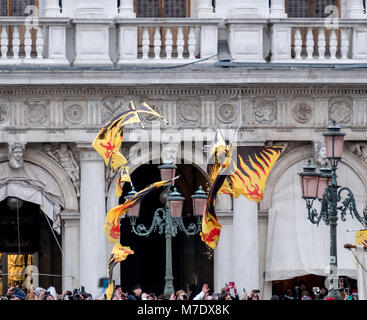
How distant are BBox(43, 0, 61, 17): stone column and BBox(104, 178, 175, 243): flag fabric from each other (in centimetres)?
506

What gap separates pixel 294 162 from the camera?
3447 cm

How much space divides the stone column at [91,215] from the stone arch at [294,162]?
3328 millimetres

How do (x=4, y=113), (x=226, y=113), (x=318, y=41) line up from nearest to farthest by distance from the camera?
(x=4, y=113), (x=226, y=113), (x=318, y=41)

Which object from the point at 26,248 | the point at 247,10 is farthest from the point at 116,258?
the point at 26,248

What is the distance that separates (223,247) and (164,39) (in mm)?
4326

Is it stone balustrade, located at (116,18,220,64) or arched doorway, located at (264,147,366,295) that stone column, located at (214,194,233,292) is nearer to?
arched doorway, located at (264,147,366,295)

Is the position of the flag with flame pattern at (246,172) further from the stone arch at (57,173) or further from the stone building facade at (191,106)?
the stone arch at (57,173)

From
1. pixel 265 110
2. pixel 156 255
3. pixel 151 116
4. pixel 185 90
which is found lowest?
pixel 156 255

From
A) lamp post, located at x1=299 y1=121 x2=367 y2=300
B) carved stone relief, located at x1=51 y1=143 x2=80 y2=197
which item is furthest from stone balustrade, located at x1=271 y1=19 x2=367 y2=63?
lamp post, located at x1=299 y1=121 x2=367 y2=300

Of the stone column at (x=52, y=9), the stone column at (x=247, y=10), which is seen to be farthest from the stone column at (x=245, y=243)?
the stone column at (x=52, y=9)

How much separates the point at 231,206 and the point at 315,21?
4.08m

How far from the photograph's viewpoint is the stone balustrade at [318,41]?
3422 centimetres

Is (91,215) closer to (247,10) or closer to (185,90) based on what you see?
(185,90)

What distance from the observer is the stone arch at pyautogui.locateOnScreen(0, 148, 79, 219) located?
34062mm
